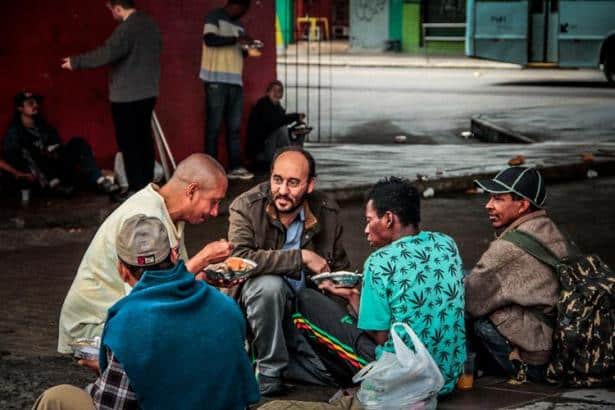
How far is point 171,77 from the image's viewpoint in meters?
13.6

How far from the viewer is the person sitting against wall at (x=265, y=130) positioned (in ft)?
46.9

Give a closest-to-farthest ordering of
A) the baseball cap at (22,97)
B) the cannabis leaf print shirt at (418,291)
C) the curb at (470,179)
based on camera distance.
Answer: the cannabis leaf print shirt at (418,291)
the baseball cap at (22,97)
the curb at (470,179)

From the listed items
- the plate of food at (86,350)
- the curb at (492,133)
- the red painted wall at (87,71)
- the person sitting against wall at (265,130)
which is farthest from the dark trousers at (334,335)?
the curb at (492,133)

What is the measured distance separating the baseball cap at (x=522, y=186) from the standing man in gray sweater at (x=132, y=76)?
5588mm

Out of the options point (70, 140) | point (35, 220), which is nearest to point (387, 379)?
point (35, 220)

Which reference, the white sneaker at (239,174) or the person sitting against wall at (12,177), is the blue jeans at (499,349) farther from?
the white sneaker at (239,174)

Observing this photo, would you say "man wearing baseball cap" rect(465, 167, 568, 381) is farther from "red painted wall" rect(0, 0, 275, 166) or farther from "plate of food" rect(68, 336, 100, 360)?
"red painted wall" rect(0, 0, 275, 166)

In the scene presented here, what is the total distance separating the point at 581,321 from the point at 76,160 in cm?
708

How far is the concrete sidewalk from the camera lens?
35.7 metres

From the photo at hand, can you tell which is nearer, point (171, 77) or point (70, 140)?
point (70, 140)

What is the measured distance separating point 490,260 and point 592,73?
26.3 metres

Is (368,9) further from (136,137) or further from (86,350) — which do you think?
(86,350)

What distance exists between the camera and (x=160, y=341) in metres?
4.19

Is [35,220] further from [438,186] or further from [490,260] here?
[490,260]
